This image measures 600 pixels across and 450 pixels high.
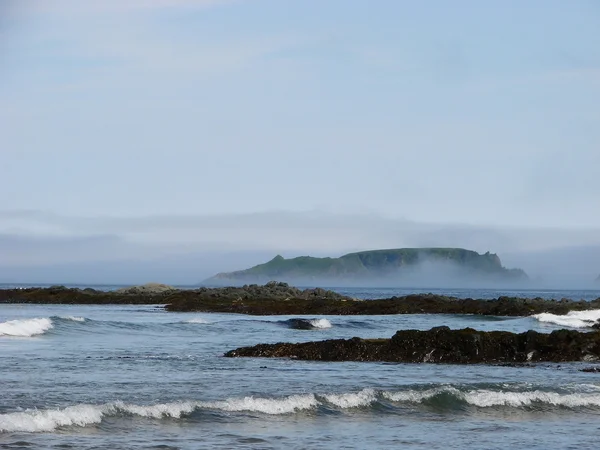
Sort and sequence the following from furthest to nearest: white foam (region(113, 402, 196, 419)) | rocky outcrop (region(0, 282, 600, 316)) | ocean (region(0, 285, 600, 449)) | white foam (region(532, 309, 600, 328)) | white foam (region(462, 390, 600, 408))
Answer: rocky outcrop (region(0, 282, 600, 316)) < white foam (region(532, 309, 600, 328)) < white foam (region(462, 390, 600, 408)) < white foam (region(113, 402, 196, 419)) < ocean (region(0, 285, 600, 449))

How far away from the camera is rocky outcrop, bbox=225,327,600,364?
90.9ft

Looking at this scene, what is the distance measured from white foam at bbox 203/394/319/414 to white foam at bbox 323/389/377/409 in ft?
1.53

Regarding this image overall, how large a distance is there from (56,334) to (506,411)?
22534mm

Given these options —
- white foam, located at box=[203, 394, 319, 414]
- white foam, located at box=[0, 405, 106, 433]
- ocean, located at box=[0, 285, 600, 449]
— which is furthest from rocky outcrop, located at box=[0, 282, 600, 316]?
white foam, located at box=[0, 405, 106, 433]

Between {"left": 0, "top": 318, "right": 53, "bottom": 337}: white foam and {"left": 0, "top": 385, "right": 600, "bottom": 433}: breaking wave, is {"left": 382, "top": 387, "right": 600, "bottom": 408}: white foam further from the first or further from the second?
{"left": 0, "top": 318, "right": 53, "bottom": 337}: white foam

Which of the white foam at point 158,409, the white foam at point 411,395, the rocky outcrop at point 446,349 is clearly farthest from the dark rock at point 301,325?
the white foam at point 158,409

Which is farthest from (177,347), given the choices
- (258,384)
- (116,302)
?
(116,302)

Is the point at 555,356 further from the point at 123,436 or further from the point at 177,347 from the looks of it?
the point at 123,436

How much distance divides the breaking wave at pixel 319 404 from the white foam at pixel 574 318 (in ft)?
97.5

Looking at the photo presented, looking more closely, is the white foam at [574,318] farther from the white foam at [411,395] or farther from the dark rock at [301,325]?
the white foam at [411,395]

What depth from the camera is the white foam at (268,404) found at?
1823 centimetres

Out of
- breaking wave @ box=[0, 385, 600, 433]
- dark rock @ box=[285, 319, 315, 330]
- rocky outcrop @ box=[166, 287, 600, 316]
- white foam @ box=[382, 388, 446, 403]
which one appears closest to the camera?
breaking wave @ box=[0, 385, 600, 433]

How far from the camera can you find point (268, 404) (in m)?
18.5

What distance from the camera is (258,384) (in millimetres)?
21391
